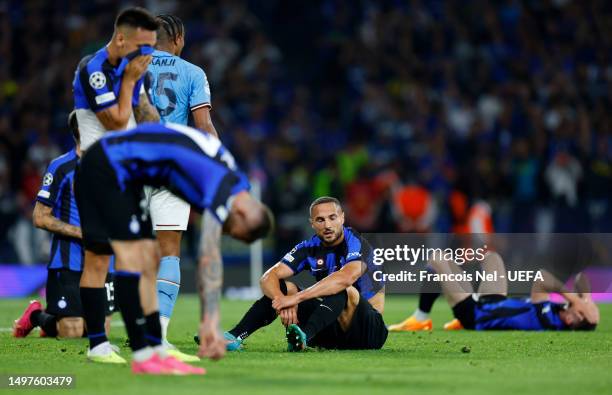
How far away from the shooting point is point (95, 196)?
24.5ft

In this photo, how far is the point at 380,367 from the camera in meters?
8.12

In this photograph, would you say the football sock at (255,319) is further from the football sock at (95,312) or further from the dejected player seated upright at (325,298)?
the football sock at (95,312)

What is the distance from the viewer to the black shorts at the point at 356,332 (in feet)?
30.7

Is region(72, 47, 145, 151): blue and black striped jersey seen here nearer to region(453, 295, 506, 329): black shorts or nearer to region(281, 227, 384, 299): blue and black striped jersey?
region(281, 227, 384, 299): blue and black striped jersey

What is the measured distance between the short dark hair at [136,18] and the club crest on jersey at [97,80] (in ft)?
1.25

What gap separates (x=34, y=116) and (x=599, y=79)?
10396 mm

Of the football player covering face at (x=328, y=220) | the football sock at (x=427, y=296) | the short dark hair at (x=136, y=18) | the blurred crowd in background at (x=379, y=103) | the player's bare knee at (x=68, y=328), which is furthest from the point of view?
the blurred crowd in background at (x=379, y=103)

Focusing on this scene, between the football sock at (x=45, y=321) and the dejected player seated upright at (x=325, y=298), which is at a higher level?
the dejected player seated upright at (x=325, y=298)

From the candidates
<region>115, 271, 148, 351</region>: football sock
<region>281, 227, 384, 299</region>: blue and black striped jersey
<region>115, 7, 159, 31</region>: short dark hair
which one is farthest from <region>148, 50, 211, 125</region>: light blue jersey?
<region>115, 271, 148, 351</region>: football sock

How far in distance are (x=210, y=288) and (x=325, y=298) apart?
226cm

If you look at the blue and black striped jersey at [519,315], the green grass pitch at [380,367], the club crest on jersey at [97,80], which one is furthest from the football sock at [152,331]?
the blue and black striped jersey at [519,315]

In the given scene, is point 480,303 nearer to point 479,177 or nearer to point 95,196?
point 95,196

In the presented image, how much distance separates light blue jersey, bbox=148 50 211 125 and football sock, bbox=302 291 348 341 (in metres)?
1.89

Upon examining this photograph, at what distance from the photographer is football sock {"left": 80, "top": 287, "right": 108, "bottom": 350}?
26.7 ft
